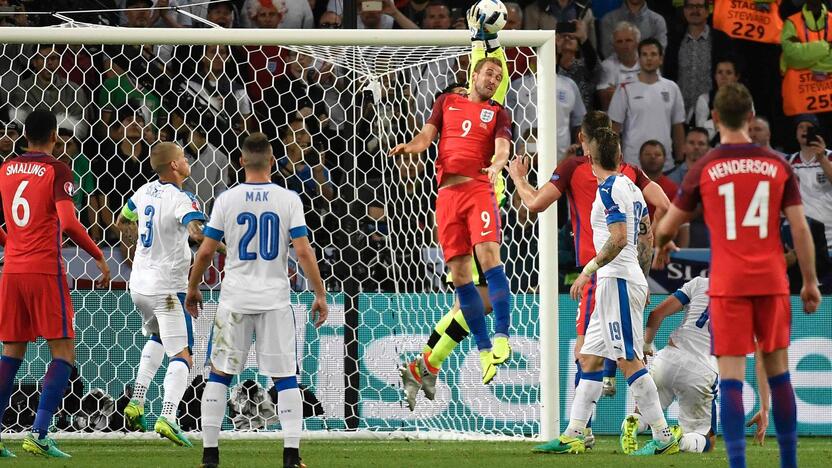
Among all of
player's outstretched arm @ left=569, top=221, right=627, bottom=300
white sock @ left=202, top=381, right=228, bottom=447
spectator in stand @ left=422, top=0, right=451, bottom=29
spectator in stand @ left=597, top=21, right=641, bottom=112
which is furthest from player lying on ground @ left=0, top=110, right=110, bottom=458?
spectator in stand @ left=597, top=21, right=641, bottom=112

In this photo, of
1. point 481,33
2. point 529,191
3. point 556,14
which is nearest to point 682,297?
point 529,191

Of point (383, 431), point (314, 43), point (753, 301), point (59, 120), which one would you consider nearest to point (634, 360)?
point (753, 301)

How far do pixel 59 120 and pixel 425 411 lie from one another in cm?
390

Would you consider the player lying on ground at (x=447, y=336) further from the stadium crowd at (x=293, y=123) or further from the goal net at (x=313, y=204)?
the stadium crowd at (x=293, y=123)

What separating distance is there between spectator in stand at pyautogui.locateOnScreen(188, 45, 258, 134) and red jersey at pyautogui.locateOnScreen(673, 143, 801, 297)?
5.47 meters

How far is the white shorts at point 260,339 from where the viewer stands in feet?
21.3

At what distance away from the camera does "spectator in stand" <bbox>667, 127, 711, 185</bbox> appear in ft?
40.5

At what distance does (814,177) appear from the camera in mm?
12258

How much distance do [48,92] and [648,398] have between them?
567 cm

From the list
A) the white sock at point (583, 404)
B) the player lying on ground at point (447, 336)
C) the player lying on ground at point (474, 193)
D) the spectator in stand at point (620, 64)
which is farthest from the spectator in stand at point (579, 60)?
the white sock at point (583, 404)

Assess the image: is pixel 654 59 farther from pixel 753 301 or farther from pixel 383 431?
pixel 753 301

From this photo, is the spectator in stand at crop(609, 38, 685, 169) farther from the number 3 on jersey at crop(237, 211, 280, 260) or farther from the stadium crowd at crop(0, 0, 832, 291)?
the number 3 on jersey at crop(237, 211, 280, 260)

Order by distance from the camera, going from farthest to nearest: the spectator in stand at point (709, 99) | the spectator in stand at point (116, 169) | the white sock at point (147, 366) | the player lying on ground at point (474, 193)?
the spectator in stand at point (709, 99)
the spectator in stand at point (116, 169)
the white sock at point (147, 366)
the player lying on ground at point (474, 193)

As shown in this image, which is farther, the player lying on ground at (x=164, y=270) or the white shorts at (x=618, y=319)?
the player lying on ground at (x=164, y=270)
